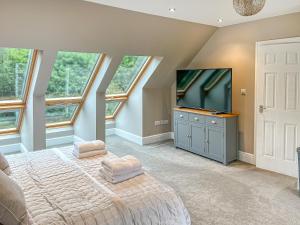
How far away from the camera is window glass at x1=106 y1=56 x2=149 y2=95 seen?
5.51 m

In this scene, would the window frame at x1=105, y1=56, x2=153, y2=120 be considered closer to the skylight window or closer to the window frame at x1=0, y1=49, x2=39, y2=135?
the skylight window

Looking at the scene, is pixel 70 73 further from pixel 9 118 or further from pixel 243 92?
pixel 243 92

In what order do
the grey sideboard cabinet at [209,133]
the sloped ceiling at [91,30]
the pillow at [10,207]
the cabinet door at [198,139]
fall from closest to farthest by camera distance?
the pillow at [10,207] < the sloped ceiling at [91,30] < the grey sideboard cabinet at [209,133] < the cabinet door at [198,139]

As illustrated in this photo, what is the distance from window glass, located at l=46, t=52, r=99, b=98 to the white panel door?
2.95 meters

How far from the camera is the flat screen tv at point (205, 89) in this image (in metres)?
4.55

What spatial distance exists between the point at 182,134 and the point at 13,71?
3292 mm

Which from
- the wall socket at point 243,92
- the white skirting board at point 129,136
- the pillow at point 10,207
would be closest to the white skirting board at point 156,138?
the white skirting board at point 129,136

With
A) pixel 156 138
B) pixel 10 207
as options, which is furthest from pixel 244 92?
pixel 10 207

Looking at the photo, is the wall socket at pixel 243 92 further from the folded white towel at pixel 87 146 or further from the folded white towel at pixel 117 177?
the folded white towel at pixel 117 177

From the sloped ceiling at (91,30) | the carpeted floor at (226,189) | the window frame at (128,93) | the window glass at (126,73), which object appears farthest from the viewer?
the window frame at (128,93)

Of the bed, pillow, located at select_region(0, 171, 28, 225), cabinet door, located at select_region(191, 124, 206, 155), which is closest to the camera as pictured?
pillow, located at select_region(0, 171, 28, 225)

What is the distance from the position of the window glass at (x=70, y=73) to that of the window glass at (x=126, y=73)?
69 cm

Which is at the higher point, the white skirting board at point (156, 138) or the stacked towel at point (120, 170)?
the stacked towel at point (120, 170)

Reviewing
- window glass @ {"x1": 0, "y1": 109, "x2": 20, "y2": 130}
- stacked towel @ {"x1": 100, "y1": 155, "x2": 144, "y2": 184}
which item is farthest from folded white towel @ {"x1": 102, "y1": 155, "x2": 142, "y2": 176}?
window glass @ {"x1": 0, "y1": 109, "x2": 20, "y2": 130}
